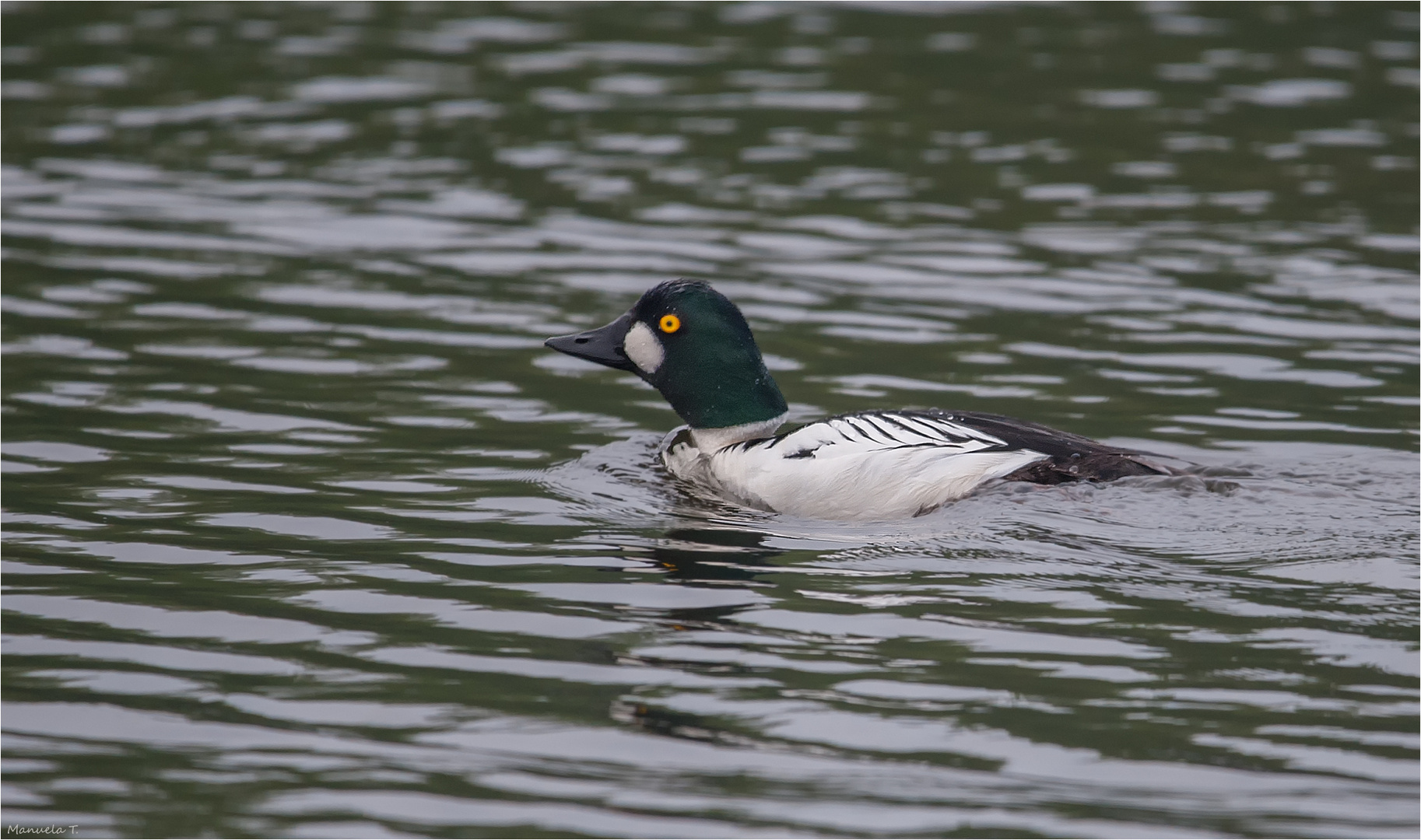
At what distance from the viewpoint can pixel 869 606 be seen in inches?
260

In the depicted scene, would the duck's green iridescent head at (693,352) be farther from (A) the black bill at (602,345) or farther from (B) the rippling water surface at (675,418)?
(B) the rippling water surface at (675,418)

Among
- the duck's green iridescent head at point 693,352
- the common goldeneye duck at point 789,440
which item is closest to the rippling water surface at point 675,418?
the common goldeneye duck at point 789,440

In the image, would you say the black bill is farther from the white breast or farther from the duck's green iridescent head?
the white breast

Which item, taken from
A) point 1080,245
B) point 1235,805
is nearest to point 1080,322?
point 1080,245

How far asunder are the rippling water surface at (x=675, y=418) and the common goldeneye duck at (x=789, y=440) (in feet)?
0.66

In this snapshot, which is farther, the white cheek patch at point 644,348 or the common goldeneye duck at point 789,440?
the white cheek patch at point 644,348

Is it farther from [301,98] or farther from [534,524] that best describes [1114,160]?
[534,524]

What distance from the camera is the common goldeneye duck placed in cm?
800

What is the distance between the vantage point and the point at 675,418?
10312 mm

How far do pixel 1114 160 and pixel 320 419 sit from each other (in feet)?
30.1

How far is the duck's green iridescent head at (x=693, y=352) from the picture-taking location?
8.91 meters

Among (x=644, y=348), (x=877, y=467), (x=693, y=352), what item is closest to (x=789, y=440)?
(x=877, y=467)

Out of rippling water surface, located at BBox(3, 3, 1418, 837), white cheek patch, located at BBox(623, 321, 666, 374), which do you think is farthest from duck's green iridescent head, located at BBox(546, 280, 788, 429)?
rippling water surface, located at BBox(3, 3, 1418, 837)

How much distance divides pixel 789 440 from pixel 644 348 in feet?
3.59
